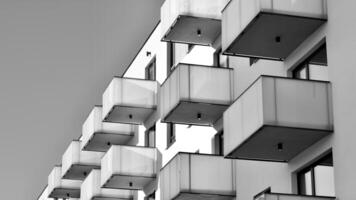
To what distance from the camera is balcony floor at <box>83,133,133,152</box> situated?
4082 cm

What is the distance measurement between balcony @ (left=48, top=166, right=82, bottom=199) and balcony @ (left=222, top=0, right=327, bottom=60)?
87.8ft

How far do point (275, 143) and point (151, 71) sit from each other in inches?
658

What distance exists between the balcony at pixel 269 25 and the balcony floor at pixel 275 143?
229cm

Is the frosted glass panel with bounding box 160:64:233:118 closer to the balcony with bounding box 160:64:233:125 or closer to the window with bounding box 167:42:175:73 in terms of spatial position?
the balcony with bounding box 160:64:233:125

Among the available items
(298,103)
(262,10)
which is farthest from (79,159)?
(298,103)

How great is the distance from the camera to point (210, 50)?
2988 centimetres

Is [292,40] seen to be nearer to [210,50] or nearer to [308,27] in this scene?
[308,27]

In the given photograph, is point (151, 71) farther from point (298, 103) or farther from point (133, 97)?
point (298, 103)

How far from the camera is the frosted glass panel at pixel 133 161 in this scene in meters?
35.2

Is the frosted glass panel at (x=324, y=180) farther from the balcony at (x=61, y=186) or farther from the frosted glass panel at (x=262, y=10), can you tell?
the balcony at (x=61, y=186)

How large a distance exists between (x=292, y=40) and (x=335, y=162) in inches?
137

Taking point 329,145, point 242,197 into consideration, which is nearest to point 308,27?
point 329,145

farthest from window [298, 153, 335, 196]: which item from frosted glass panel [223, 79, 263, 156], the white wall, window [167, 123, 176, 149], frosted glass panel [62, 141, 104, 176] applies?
frosted glass panel [62, 141, 104, 176]

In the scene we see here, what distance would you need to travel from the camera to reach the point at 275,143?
21781 mm
